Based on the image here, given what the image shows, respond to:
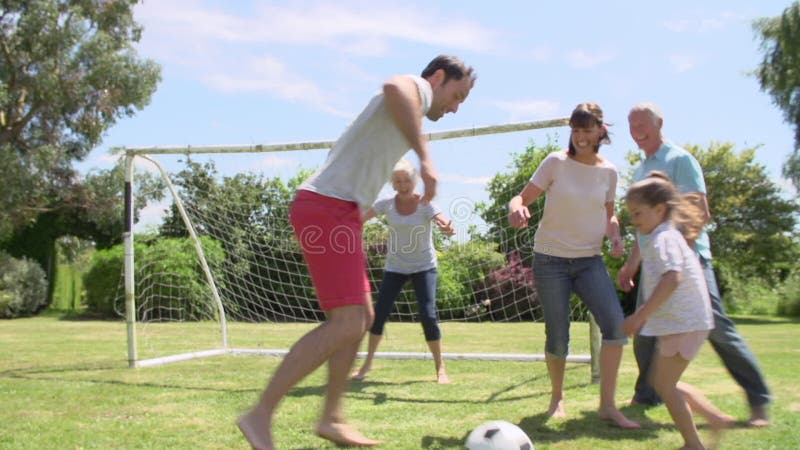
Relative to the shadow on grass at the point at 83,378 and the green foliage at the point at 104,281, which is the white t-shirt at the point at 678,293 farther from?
the green foliage at the point at 104,281

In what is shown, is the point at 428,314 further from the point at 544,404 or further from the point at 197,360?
the point at 197,360

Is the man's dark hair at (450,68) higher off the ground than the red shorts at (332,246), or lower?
higher

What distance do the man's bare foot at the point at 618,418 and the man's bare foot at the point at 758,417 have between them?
1.87ft

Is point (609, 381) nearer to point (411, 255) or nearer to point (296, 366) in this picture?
point (296, 366)

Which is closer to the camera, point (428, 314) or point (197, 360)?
point (428, 314)

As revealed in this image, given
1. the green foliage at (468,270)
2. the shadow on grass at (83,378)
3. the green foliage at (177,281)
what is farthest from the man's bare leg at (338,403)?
the green foliage at (177,281)

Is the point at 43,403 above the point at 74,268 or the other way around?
the other way around

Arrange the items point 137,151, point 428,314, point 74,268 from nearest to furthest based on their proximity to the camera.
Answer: point 428,314, point 137,151, point 74,268

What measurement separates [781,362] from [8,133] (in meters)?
20.1

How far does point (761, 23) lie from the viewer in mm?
22266

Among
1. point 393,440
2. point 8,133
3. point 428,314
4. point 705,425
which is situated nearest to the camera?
point 393,440

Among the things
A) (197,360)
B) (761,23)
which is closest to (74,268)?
(197,360)

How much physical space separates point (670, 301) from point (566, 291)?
0.92m

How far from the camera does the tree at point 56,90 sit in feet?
62.1
